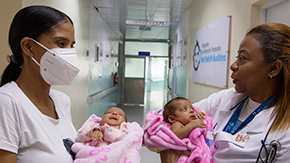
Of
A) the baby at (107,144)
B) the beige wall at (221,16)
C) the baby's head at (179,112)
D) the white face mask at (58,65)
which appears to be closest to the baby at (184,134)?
the baby's head at (179,112)

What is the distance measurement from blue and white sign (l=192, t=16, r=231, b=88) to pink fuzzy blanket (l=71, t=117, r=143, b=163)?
6.91ft

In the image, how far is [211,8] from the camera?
13.0ft

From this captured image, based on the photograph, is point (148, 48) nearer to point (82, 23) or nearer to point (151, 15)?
point (151, 15)

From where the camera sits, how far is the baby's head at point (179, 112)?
164 centimetres

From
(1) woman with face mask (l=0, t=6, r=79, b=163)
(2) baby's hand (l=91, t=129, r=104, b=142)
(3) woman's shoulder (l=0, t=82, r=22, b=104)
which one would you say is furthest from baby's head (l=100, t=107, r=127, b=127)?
(3) woman's shoulder (l=0, t=82, r=22, b=104)

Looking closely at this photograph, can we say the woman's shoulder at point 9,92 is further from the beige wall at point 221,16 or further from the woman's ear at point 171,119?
the beige wall at point 221,16

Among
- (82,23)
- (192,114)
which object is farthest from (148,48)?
(192,114)

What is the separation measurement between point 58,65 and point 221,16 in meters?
2.97

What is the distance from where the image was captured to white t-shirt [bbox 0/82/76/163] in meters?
1.00

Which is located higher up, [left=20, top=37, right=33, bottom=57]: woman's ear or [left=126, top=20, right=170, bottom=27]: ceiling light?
[left=126, top=20, right=170, bottom=27]: ceiling light

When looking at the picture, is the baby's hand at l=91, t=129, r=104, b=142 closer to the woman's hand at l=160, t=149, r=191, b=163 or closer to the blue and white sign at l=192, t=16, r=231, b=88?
the woman's hand at l=160, t=149, r=191, b=163

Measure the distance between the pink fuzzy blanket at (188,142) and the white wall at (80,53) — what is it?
2333mm

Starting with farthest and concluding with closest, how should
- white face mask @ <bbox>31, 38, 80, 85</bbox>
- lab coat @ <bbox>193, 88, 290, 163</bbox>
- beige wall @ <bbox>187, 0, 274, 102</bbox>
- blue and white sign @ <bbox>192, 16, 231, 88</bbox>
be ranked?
1. blue and white sign @ <bbox>192, 16, 231, 88</bbox>
2. beige wall @ <bbox>187, 0, 274, 102</bbox>
3. white face mask @ <bbox>31, 38, 80, 85</bbox>
4. lab coat @ <bbox>193, 88, 290, 163</bbox>

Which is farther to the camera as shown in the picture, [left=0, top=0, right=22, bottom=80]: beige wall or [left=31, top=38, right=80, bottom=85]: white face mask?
[left=0, top=0, right=22, bottom=80]: beige wall
